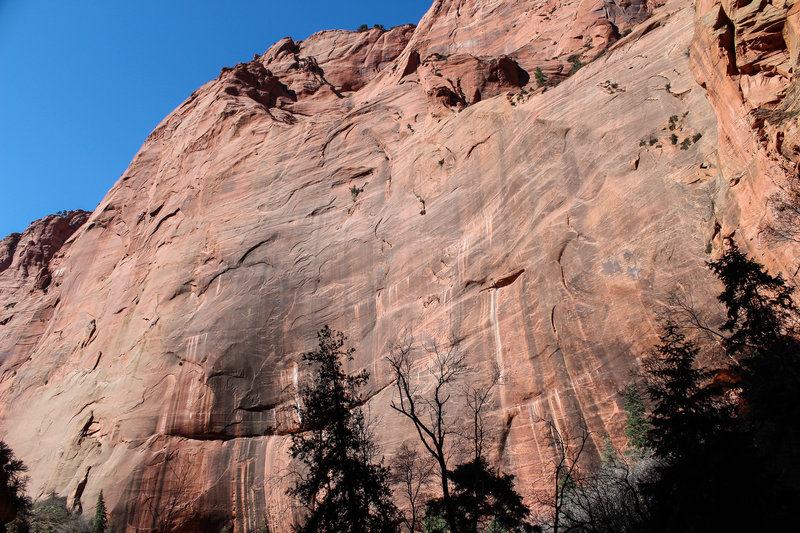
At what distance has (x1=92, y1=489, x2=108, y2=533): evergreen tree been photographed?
22.5 meters

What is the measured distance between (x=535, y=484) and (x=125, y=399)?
71.5 ft

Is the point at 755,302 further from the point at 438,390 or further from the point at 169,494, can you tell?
the point at 169,494

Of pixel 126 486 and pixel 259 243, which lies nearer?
pixel 126 486

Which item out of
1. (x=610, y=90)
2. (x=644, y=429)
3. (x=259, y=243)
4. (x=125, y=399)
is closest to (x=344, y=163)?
(x=259, y=243)

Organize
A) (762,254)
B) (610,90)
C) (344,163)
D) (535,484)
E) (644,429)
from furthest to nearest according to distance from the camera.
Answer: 1. (344,163)
2. (610,90)
3. (535,484)
4. (644,429)
5. (762,254)

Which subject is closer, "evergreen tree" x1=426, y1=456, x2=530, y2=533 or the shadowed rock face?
"evergreen tree" x1=426, y1=456, x2=530, y2=533

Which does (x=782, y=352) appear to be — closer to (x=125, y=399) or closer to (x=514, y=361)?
(x=514, y=361)

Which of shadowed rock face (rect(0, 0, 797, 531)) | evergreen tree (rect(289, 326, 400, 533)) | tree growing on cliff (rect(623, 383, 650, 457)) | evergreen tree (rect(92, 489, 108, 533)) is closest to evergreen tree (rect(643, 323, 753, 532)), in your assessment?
tree growing on cliff (rect(623, 383, 650, 457))

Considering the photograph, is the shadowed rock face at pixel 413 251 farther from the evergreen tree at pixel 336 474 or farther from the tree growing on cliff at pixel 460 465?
the evergreen tree at pixel 336 474

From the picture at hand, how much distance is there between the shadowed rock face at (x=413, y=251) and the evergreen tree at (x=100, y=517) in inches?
25.1

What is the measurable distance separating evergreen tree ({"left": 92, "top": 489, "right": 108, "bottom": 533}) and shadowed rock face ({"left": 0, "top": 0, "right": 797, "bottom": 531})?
637mm

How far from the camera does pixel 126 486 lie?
23.9 m

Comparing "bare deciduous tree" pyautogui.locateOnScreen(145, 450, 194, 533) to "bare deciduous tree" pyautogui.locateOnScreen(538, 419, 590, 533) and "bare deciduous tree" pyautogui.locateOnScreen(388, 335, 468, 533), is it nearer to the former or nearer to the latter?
"bare deciduous tree" pyautogui.locateOnScreen(388, 335, 468, 533)

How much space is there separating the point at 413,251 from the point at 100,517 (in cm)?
1893
